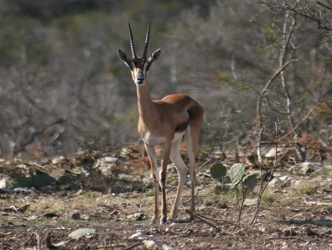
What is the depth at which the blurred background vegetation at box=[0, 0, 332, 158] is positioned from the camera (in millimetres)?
10430

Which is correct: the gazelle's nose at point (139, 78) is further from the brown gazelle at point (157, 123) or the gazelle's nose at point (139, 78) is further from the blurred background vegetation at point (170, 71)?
the blurred background vegetation at point (170, 71)

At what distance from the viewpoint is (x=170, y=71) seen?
2111cm

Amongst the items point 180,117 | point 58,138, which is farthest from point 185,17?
point 180,117

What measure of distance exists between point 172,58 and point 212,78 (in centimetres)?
250

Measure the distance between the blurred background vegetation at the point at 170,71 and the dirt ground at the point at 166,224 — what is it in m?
1.01

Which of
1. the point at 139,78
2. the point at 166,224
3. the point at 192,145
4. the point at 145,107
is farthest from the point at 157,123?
the point at 166,224

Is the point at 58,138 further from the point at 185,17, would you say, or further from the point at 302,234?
the point at 185,17

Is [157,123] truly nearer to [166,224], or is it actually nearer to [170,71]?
[166,224]

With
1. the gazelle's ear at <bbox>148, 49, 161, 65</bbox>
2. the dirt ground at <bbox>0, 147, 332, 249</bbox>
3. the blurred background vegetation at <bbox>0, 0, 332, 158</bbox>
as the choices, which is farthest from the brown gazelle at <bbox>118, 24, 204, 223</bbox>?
the blurred background vegetation at <bbox>0, 0, 332, 158</bbox>

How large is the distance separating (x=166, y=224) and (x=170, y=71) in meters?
15.7

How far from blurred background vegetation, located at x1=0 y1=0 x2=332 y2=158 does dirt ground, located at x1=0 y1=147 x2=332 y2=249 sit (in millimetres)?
1006

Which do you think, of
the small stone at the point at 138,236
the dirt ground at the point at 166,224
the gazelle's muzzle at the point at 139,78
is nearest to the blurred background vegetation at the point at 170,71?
the dirt ground at the point at 166,224

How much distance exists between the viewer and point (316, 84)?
39.4ft

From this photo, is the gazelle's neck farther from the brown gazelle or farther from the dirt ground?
the dirt ground
